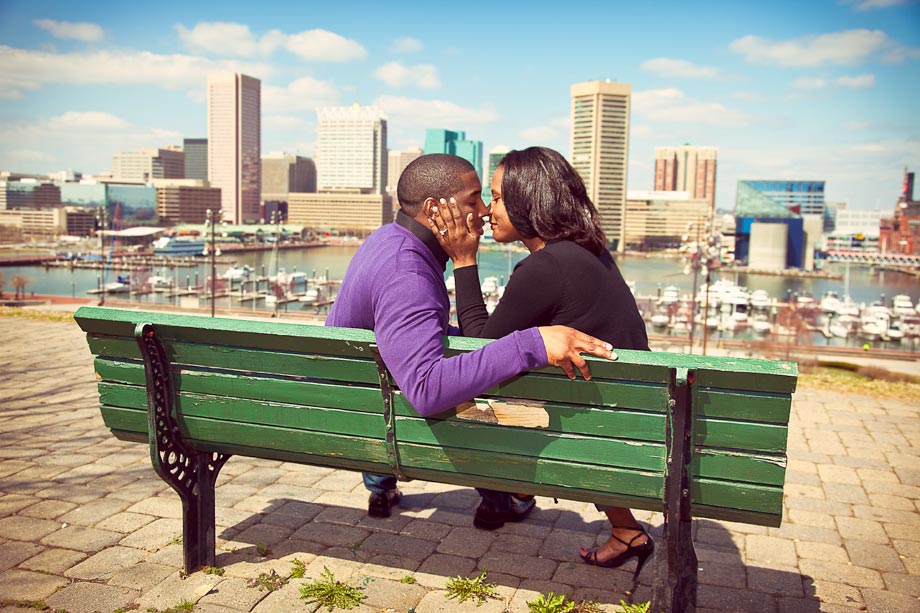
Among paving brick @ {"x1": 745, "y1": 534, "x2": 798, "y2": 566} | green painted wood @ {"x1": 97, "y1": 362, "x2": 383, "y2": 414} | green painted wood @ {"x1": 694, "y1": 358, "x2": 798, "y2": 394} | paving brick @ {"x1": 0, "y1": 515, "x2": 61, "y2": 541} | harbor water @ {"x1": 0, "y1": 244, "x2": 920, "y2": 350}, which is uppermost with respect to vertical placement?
green painted wood @ {"x1": 694, "y1": 358, "x2": 798, "y2": 394}

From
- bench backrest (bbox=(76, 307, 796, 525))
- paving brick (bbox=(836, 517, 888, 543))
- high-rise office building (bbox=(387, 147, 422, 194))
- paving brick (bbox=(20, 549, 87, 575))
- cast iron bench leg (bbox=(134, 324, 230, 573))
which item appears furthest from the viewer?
high-rise office building (bbox=(387, 147, 422, 194))

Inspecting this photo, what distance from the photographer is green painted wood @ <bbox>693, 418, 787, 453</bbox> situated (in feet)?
6.00

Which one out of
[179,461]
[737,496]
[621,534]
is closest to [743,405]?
[737,496]

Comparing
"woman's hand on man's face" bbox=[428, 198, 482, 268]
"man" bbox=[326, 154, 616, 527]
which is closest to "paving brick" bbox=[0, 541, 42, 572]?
"man" bbox=[326, 154, 616, 527]

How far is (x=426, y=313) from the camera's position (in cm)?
208

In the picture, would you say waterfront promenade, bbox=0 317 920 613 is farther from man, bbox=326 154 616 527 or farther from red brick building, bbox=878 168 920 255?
red brick building, bbox=878 168 920 255

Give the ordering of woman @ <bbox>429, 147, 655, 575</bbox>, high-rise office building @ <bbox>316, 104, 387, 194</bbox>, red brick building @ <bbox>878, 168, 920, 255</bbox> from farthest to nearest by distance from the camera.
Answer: high-rise office building @ <bbox>316, 104, 387, 194</bbox> < red brick building @ <bbox>878, 168, 920, 255</bbox> < woman @ <bbox>429, 147, 655, 575</bbox>

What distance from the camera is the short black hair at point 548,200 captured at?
2506 millimetres

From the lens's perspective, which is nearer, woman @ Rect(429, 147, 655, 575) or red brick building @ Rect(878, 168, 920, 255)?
woman @ Rect(429, 147, 655, 575)

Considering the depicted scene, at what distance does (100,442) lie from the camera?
430 cm

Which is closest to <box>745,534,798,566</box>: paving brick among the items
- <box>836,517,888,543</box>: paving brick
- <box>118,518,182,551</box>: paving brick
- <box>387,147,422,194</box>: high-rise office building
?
<box>836,517,888,543</box>: paving brick

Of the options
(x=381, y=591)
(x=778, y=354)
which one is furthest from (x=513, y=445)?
(x=778, y=354)

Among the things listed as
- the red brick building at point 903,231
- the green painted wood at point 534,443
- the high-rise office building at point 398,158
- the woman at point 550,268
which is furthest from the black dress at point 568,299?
the high-rise office building at point 398,158

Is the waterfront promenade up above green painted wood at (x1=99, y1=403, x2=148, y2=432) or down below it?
below
